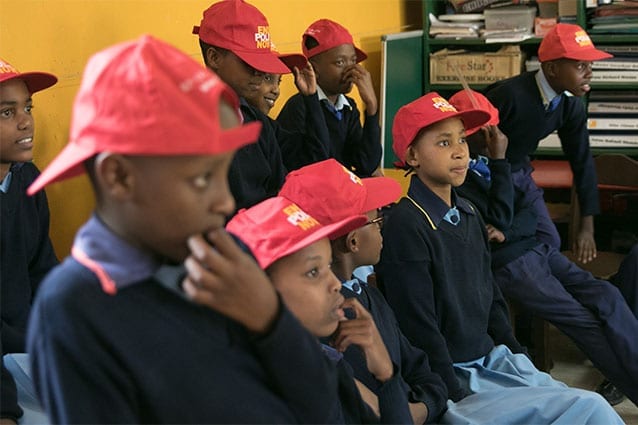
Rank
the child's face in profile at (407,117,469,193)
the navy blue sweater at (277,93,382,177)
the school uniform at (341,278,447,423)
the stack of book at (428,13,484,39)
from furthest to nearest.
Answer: the stack of book at (428,13,484,39), the navy blue sweater at (277,93,382,177), the child's face in profile at (407,117,469,193), the school uniform at (341,278,447,423)

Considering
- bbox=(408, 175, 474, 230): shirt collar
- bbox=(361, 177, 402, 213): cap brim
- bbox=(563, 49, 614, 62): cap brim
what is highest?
bbox=(563, 49, 614, 62): cap brim

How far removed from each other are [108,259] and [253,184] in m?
1.64

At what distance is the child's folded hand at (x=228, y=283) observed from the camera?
1.03 meters

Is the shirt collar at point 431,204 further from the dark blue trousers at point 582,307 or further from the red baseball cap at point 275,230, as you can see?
the red baseball cap at point 275,230

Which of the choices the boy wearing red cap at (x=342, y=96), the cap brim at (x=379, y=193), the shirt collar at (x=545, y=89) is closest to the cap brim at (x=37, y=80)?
the cap brim at (x=379, y=193)

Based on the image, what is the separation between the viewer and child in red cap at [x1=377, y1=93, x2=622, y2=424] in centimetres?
220

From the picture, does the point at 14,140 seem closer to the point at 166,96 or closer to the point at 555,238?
the point at 166,96

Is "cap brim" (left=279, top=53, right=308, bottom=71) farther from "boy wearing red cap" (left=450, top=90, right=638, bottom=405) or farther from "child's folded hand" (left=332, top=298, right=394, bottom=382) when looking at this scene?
"child's folded hand" (left=332, top=298, right=394, bottom=382)

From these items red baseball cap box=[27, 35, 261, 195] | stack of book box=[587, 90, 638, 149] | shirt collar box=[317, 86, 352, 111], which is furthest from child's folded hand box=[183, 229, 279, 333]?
stack of book box=[587, 90, 638, 149]

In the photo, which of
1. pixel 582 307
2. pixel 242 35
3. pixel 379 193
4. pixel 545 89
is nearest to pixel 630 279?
pixel 582 307

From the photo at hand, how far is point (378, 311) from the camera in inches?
83.6

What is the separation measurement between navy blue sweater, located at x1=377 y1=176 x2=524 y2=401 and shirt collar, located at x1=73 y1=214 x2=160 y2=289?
142 cm

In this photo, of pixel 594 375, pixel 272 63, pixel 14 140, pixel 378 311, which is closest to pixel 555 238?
pixel 594 375

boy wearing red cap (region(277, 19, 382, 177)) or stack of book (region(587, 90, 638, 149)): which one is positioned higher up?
boy wearing red cap (region(277, 19, 382, 177))
